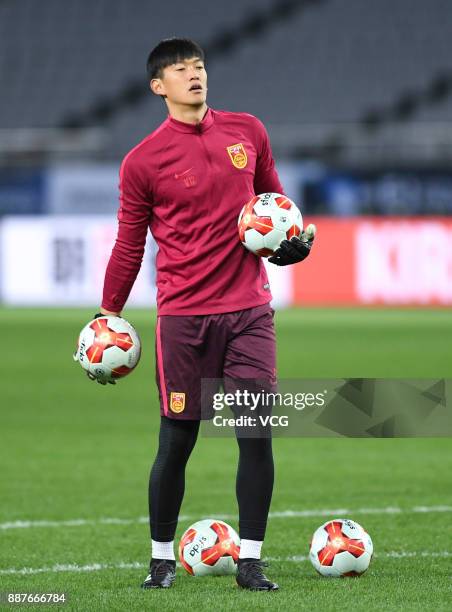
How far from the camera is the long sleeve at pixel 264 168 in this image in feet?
17.2

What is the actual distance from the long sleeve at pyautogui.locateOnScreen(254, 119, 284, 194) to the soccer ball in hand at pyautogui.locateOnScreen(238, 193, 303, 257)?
22cm

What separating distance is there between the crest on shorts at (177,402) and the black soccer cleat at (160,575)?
2.00 ft

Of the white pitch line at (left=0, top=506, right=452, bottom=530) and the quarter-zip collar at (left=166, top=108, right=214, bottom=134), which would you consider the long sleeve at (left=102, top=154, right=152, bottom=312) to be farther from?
the white pitch line at (left=0, top=506, right=452, bottom=530)

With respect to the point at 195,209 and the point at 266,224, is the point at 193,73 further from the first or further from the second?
the point at 266,224

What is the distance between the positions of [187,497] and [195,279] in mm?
2699

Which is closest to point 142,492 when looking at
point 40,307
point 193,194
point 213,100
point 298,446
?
point 298,446

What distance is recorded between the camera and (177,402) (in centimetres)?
503

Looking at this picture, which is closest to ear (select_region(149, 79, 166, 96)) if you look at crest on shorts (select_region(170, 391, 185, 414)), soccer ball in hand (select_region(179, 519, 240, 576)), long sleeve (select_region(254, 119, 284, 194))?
Result: long sleeve (select_region(254, 119, 284, 194))

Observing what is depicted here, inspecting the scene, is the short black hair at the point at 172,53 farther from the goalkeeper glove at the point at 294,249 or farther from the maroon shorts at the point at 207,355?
the maroon shorts at the point at 207,355

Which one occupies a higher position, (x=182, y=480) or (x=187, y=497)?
(x=182, y=480)

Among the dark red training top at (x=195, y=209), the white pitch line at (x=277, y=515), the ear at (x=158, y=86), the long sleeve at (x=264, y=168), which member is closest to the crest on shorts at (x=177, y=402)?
the dark red training top at (x=195, y=209)

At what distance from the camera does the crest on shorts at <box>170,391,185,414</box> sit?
5.02m

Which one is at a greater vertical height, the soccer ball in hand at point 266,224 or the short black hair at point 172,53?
the short black hair at point 172,53

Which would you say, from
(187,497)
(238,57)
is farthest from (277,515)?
(238,57)
